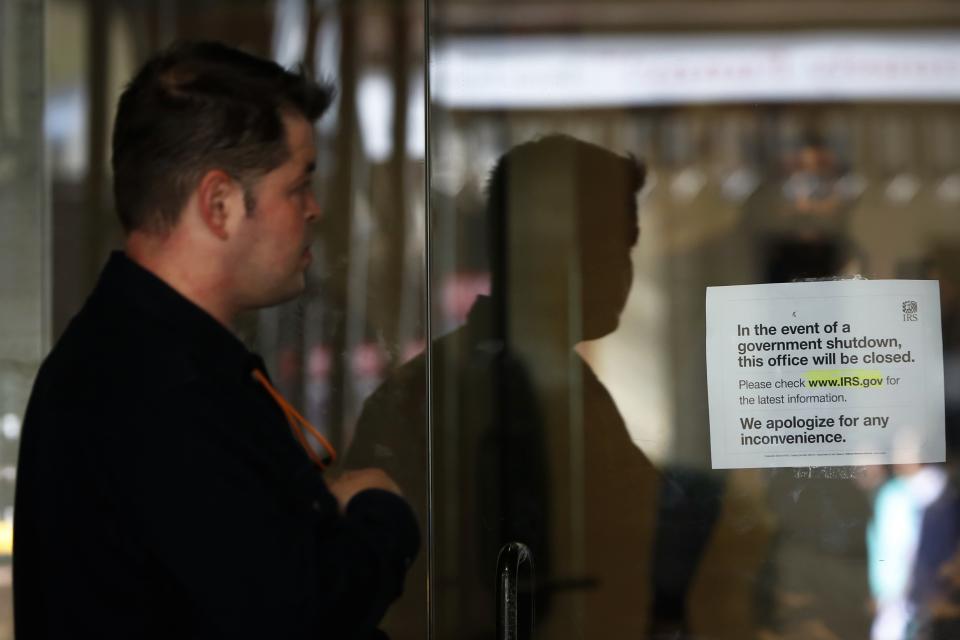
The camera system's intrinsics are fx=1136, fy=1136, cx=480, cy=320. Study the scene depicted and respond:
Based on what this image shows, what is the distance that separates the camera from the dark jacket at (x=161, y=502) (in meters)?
1.52

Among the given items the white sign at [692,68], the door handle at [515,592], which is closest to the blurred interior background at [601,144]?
the white sign at [692,68]

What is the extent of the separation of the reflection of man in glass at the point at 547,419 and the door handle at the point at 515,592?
20 millimetres

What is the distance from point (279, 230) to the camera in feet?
6.30

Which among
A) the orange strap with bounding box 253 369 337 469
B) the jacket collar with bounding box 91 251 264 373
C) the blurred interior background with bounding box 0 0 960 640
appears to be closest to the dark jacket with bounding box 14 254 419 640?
the jacket collar with bounding box 91 251 264 373

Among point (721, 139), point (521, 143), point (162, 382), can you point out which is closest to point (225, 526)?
point (162, 382)

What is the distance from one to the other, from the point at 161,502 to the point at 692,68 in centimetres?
120

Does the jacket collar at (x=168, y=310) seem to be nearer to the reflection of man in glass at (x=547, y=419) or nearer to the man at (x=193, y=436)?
the man at (x=193, y=436)

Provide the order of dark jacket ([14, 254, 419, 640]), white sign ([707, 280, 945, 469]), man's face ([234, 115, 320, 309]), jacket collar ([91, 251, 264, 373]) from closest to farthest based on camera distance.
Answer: dark jacket ([14, 254, 419, 640])
jacket collar ([91, 251, 264, 373])
man's face ([234, 115, 320, 309])
white sign ([707, 280, 945, 469])

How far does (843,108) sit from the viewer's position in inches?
78.8

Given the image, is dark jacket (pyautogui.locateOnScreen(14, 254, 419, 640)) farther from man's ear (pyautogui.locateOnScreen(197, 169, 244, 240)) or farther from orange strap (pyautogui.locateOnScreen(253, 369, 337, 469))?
orange strap (pyautogui.locateOnScreen(253, 369, 337, 469))

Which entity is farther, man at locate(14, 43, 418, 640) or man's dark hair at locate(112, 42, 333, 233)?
man's dark hair at locate(112, 42, 333, 233)

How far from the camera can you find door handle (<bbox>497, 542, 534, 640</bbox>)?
206cm

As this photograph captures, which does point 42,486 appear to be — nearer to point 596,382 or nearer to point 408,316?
point 408,316

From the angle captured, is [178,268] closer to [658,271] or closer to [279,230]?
[279,230]
